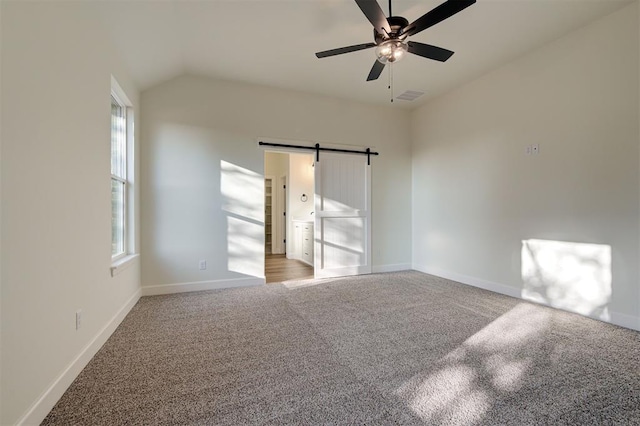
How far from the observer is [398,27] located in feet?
7.05

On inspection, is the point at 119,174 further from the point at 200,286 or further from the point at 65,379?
the point at 65,379

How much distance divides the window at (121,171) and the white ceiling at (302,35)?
46 cm

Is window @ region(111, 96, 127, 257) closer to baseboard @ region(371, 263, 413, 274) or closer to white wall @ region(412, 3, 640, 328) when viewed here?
baseboard @ region(371, 263, 413, 274)

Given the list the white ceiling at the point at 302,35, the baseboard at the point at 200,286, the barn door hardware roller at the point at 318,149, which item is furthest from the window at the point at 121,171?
the barn door hardware roller at the point at 318,149

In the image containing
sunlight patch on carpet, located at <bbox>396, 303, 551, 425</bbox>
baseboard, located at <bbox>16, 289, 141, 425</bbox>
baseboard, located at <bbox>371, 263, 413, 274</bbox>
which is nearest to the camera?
baseboard, located at <bbox>16, 289, 141, 425</bbox>

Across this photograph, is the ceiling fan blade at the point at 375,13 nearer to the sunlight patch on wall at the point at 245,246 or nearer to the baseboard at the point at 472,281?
the sunlight patch on wall at the point at 245,246

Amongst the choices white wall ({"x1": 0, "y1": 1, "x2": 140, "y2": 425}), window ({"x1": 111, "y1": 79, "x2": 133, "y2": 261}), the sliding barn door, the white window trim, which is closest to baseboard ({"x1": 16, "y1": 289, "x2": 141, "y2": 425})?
white wall ({"x1": 0, "y1": 1, "x2": 140, "y2": 425})

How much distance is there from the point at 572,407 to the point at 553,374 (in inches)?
13.5

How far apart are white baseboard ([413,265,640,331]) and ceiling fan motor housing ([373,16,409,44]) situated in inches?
130

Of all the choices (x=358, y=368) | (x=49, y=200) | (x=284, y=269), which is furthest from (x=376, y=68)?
(x=284, y=269)

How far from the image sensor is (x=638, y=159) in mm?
2561

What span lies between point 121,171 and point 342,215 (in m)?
3.15

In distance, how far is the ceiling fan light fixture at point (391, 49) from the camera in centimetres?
223

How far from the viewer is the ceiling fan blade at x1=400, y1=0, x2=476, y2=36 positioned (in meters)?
1.78
